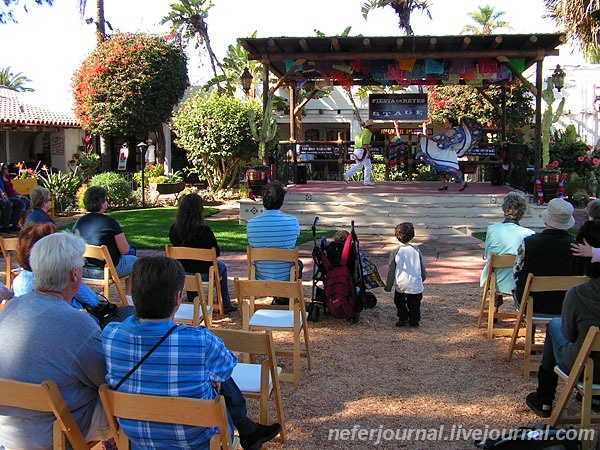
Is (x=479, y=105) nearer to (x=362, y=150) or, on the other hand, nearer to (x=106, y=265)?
(x=362, y=150)

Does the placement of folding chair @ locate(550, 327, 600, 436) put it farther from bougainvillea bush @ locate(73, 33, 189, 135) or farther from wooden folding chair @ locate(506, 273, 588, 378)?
bougainvillea bush @ locate(73, 33, 189, 135)

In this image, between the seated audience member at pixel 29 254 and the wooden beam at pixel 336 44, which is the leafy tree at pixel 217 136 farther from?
the seated audience member at pixel 29 254

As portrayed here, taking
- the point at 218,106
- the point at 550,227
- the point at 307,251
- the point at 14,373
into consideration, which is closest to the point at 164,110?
the point at 218,106

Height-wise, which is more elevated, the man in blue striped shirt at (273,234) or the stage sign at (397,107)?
the stage sign at (397,107)

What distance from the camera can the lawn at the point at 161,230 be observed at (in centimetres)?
1040

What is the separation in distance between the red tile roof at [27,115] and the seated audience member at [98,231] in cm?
1529

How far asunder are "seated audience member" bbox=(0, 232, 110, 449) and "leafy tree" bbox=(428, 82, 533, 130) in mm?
19117

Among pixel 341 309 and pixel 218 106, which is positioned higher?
pixel 218 106

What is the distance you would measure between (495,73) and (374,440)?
10.9 meters

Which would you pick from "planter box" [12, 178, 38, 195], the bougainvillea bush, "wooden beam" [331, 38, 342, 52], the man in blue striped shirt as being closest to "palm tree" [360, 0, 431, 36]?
the bougainvillea bush

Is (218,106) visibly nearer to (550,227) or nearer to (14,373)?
(550,227)

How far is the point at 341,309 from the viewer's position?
5.70 m

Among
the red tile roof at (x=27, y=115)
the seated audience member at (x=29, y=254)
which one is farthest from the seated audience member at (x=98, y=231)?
the red tile roof at (x=27, y=115)

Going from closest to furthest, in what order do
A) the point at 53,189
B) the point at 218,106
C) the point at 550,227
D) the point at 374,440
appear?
the point at 374,440 < the point at 550,227 < the point at 53,189 < the point at 218,106
